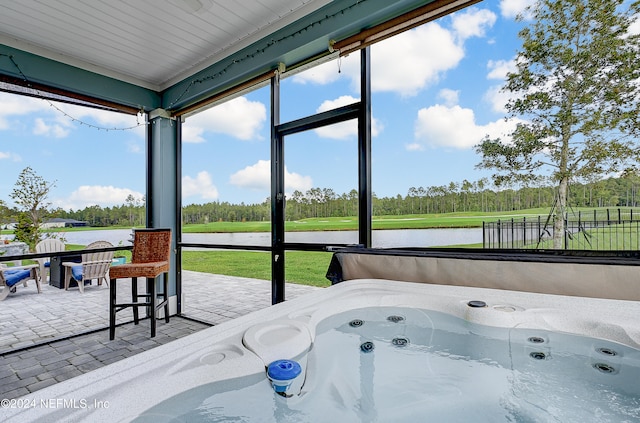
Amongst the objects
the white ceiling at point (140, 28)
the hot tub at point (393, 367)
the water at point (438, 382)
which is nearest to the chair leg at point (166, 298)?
the white ceiling at point (140, 28)

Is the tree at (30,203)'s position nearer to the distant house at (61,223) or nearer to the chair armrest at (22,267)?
the distant house at (61,223)

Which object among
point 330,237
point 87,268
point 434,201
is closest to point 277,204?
point 330,237

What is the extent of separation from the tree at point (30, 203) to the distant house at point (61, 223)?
5 centimetres

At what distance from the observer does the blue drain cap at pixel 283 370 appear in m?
0.94

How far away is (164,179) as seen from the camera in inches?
148

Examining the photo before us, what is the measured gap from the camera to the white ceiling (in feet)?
7.56

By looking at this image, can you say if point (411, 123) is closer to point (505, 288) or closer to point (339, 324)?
point (505, 288)

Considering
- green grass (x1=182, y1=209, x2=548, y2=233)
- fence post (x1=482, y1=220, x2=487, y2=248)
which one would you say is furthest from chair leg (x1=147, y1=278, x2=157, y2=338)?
fence post (x1=482, y1=220, x2=487, y2=248)

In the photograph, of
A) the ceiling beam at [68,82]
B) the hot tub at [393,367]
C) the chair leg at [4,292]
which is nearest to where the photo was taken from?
the hot tub at [393,367]

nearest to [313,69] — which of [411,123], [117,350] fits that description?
[411,123]

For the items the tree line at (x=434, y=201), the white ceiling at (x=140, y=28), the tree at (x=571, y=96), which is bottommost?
the tree line at (x=434, y=201)

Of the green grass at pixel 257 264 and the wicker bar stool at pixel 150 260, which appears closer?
the green grass at pixel 257 264

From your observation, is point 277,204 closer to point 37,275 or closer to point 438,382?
point 438,382

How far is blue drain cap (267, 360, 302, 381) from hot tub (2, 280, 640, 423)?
0.08 feet
